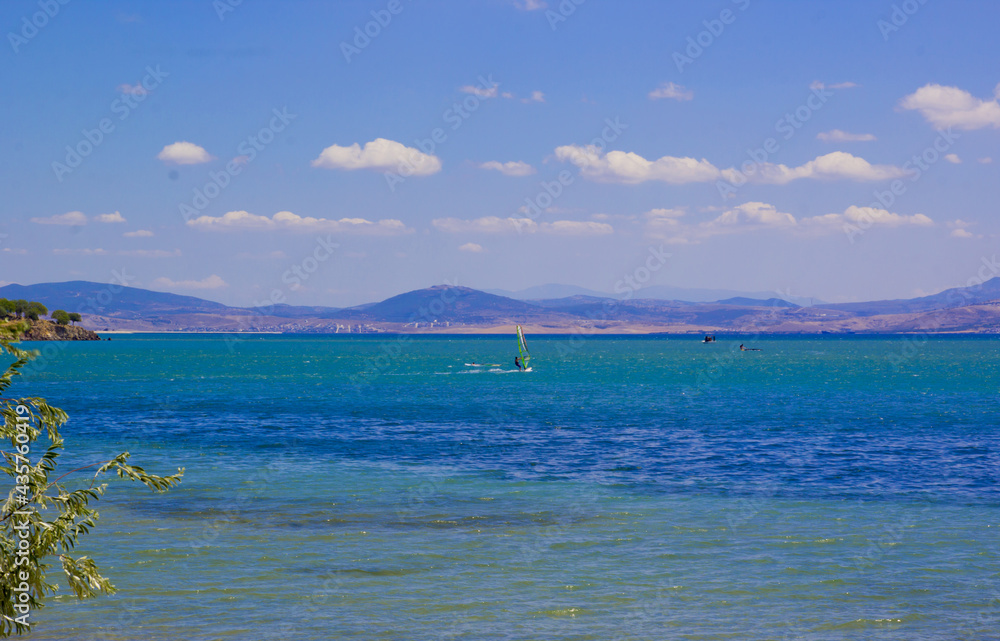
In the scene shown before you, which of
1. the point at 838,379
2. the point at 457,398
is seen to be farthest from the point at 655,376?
the point at 457,398

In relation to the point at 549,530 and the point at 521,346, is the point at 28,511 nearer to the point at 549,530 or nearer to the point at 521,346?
the point at 549,530

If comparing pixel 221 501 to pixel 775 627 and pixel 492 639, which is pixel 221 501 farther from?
pixel 775 627

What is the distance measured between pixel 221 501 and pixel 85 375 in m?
101

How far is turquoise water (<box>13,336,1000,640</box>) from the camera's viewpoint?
61.9 ft

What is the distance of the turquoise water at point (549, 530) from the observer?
61.9 feet

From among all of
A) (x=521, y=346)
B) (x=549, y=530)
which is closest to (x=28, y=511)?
(x=549, y=530)

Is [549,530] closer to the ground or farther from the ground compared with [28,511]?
closer to the ground

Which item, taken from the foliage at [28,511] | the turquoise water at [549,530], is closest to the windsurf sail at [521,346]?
the turquoise water at [549,530]

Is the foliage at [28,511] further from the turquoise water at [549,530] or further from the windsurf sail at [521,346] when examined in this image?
the windsurf sail at [521,346]

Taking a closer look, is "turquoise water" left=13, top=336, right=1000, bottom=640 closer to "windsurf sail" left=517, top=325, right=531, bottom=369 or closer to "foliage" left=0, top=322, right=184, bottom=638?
"foliage" left=0, top=322, right=184, bottom=638

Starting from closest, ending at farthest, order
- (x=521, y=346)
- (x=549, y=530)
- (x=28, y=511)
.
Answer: (x=28, y=511)
(x=549, y=530)
(x=521, y=346)

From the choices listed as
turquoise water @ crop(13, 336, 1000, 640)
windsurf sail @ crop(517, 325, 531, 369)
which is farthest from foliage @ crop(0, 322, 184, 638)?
windsurf sail @ crop(517, 325, 531, 369)

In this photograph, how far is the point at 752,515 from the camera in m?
28.6

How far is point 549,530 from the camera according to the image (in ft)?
87.5
